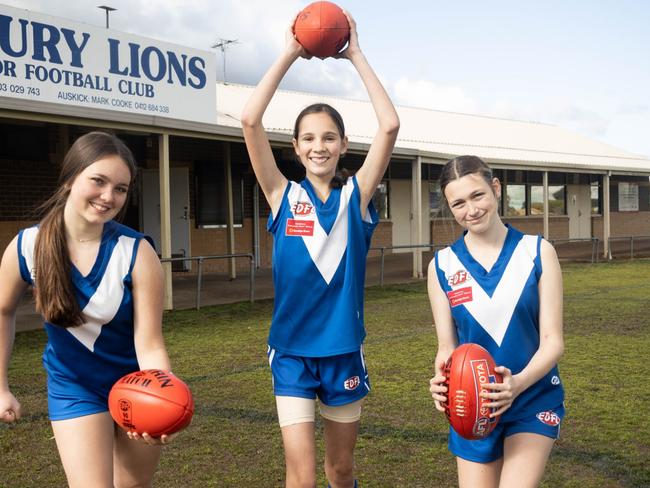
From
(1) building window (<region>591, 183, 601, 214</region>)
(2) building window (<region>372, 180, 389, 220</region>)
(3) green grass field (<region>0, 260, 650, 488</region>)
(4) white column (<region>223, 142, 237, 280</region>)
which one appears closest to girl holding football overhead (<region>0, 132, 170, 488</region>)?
(3) green grass field (<region>0, 260, 650, 488</region>)

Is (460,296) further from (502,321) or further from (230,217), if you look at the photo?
(230,217)

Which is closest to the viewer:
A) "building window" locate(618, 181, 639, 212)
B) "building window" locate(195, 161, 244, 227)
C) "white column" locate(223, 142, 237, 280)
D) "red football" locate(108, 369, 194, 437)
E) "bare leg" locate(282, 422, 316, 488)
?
"red football" locate(108, 369, 194, 437)

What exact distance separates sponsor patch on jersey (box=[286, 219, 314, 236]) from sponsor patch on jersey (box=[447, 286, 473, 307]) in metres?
0.71

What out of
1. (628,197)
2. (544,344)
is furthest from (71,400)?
(628,197)

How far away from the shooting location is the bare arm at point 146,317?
9.39 ft

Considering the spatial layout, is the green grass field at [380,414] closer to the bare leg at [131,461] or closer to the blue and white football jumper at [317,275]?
the bare leg at [131,461]

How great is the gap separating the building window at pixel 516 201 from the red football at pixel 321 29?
24687 mm

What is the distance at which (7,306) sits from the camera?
9.73 ft

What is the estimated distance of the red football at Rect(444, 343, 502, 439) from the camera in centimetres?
264

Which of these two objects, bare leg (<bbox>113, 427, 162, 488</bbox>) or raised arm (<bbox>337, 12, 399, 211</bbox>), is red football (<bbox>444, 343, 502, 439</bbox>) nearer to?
raised arm (<bbox>337, 12, 399, 211</bbox>)

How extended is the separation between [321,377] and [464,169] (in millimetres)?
1091

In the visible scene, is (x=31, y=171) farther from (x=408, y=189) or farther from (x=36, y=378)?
(x=408, y=189)

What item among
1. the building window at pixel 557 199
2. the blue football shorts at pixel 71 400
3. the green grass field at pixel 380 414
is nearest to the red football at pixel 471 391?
the blue football shorts at pixel 71 400

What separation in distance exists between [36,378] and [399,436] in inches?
155
